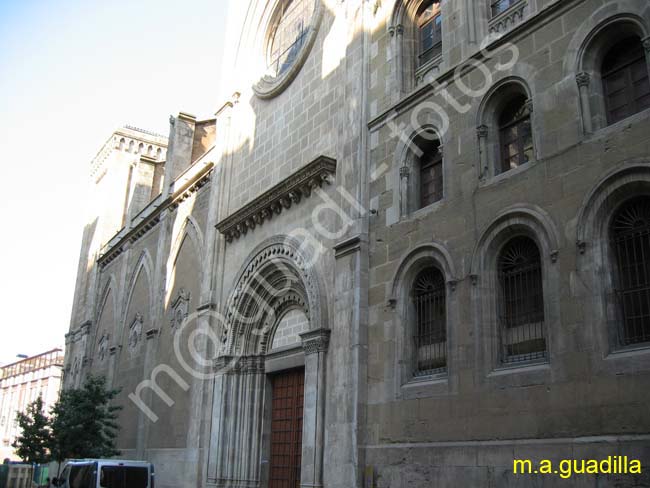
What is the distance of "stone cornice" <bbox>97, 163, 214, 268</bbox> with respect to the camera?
2325 cm

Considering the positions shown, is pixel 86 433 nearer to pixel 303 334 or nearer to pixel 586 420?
pixel 303 334

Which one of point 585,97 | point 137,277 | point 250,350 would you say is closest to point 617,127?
point 585,97

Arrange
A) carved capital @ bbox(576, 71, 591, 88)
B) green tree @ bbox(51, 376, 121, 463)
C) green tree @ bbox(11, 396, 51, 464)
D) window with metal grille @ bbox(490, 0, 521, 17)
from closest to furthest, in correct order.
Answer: carved capital @ bbox(576, 71, 591, 88) → window with metal grille @ bbox(490, 0, 521, 17) → green tree @ bbox(51, 376, 121, 463) → green tree @ bbox(11, 396, 51, 464)

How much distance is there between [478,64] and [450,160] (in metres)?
1.72

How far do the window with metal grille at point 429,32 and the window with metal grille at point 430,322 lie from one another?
15.1 ft

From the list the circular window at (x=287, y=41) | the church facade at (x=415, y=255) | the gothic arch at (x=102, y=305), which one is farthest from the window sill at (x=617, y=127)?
the gothic arch at (x=102, y=305)

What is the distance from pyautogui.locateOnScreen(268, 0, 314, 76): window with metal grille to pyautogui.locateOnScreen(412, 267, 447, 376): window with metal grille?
9.15 metres

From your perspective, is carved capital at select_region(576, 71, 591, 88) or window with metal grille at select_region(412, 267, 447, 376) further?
window with metal grille at select_region(412, 267, 447, 376)

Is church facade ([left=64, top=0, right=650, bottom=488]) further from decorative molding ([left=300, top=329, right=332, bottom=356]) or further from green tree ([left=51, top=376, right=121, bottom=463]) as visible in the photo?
green tree ([left=51, top=376, right=121, bottom=463])

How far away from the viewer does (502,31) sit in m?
11.9

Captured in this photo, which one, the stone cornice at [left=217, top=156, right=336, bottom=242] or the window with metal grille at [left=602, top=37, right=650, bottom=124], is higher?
the stone cornice at [left=217, top=156, right=336, bottom=242]

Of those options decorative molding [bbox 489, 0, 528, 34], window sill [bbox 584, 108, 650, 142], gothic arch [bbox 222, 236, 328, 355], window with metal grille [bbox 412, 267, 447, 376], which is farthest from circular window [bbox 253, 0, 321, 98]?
window sill [bbox 584, 108, 650, 142]

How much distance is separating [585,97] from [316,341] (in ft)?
24.1

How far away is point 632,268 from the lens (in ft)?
29.9
